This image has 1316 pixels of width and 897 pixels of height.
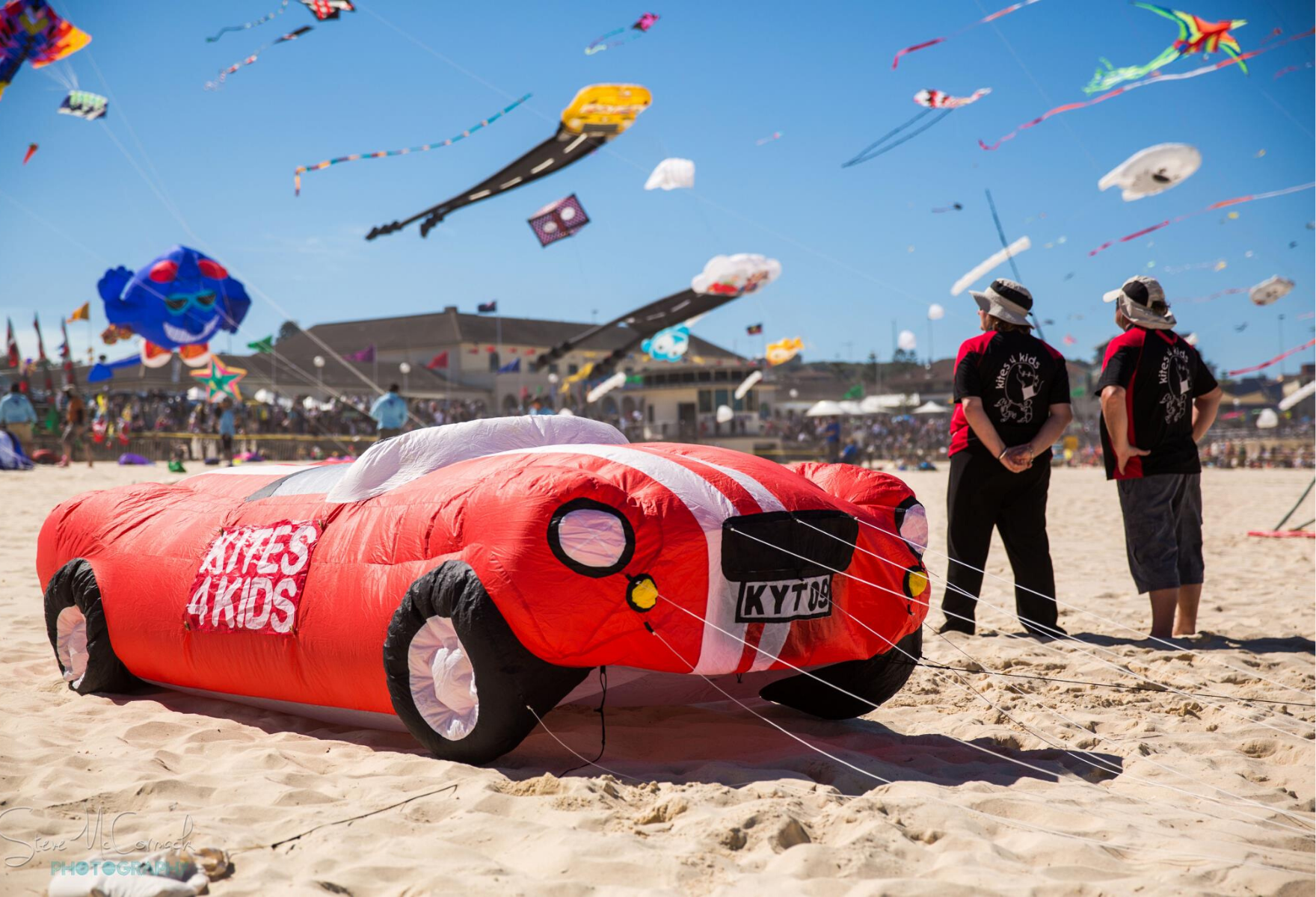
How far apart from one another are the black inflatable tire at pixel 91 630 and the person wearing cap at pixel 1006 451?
3487mm

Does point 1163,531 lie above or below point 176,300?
below

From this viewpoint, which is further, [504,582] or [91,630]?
[91,630]

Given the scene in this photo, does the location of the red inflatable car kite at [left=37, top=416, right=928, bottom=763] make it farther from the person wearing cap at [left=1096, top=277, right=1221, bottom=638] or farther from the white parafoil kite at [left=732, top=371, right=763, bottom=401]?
the white parafoil kite at [left=732, top=371, right=763, bottom=401]

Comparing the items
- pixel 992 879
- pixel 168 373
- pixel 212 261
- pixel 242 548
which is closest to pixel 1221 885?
pixel 992 879

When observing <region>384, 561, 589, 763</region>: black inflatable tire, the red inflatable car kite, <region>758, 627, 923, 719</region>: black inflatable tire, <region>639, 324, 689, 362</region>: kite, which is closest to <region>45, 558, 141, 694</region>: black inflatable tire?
the red inflatable car kite

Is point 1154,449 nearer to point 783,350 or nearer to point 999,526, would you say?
point 999,526

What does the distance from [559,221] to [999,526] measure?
1461 cm

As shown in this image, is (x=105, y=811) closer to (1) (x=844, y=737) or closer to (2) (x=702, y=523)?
(2) (x=702, y=523)

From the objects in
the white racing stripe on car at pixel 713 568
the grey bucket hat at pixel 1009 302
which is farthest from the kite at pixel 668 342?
the white racing stripe on car at pixel 713 568

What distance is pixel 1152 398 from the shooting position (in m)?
4.97

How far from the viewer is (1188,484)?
5.02 meters

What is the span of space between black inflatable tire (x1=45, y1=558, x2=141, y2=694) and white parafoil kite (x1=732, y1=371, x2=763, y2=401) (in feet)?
130

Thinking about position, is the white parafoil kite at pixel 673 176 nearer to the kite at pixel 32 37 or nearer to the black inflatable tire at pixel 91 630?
the kite at pixel 32 37

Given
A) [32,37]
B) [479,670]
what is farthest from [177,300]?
[479,670]
